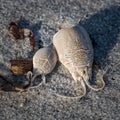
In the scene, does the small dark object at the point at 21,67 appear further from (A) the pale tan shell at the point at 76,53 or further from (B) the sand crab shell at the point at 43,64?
(A) the pale tan shell at the point at 76,53

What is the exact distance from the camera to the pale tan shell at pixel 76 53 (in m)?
2.64

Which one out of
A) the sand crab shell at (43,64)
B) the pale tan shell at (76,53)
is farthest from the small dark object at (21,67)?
the pale tan shell at (76,53)

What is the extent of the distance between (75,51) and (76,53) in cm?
1

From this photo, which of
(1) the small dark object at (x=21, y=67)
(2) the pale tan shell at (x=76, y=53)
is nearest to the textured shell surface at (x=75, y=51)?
(2) the pale tan shell at (x=76, y=53)

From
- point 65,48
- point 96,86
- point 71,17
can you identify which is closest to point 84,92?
point 96,86

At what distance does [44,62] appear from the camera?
264 centimetres

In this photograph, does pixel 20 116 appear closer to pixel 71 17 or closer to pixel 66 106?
pixel 66 106

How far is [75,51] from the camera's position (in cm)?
266

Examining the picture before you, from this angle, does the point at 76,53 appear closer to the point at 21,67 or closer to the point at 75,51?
the point at 75,51

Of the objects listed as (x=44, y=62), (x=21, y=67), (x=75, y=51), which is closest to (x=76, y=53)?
(x=75, y=51)

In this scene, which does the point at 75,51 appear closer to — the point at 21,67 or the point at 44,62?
the point at 44,62

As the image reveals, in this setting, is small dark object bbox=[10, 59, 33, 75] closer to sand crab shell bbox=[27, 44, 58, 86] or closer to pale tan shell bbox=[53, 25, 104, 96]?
sand crab shell bbox=[27, 44, 58, 86]

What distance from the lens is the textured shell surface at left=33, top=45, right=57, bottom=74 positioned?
2639 millimetres

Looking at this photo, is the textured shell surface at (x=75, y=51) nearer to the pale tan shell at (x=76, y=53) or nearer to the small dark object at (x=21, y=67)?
the pale tan shell at (x=76, y=53)
